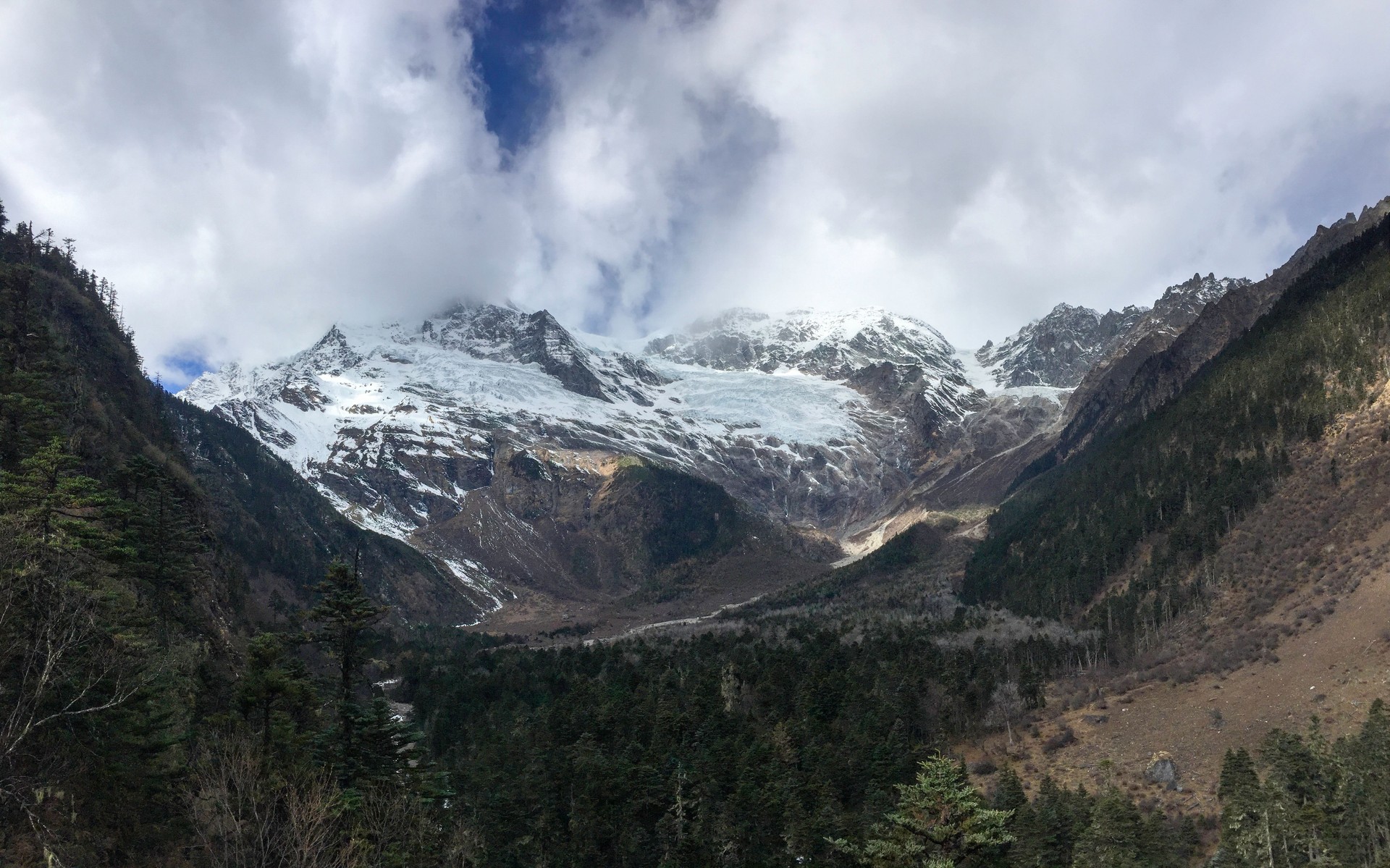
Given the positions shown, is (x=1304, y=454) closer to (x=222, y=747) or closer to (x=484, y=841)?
(x=484, y=841)

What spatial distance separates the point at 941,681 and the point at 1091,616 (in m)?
43.3

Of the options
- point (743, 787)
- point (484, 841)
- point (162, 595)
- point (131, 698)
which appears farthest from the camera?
point (743, 787)

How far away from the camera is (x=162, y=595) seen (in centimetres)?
5422

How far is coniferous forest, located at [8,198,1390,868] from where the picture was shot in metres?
28.7

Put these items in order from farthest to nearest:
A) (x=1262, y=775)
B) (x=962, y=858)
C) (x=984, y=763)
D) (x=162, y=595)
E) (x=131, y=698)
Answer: (x=984, y=763), (x=1262, y=775), (x=162, y=595), (x=131, y=698), (x=962, y=858)

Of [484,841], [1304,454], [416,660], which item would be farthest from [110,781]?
[1304,454]

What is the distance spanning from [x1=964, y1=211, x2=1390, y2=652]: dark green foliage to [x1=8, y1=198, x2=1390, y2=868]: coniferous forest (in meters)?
0.70

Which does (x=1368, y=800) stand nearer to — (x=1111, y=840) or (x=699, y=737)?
(x=1111, y=840)

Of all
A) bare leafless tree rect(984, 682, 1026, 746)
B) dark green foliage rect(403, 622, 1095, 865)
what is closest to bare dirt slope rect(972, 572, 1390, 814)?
bare leafless tree rect(984, 682, 1026, 746)

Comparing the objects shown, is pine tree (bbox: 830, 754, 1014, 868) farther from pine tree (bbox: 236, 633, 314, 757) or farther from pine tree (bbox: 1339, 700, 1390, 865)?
pine tree (bbox: 1339, 700, 1390, 865)

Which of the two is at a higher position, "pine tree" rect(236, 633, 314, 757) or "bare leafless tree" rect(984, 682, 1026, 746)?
"pine tree" rect(236, 633, 314, 757)

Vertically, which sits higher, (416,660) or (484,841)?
(416,660)

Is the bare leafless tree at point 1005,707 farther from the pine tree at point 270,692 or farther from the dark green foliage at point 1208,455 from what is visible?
the pine tree at point 270,692

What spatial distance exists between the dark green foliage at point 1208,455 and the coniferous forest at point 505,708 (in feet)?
2.30
